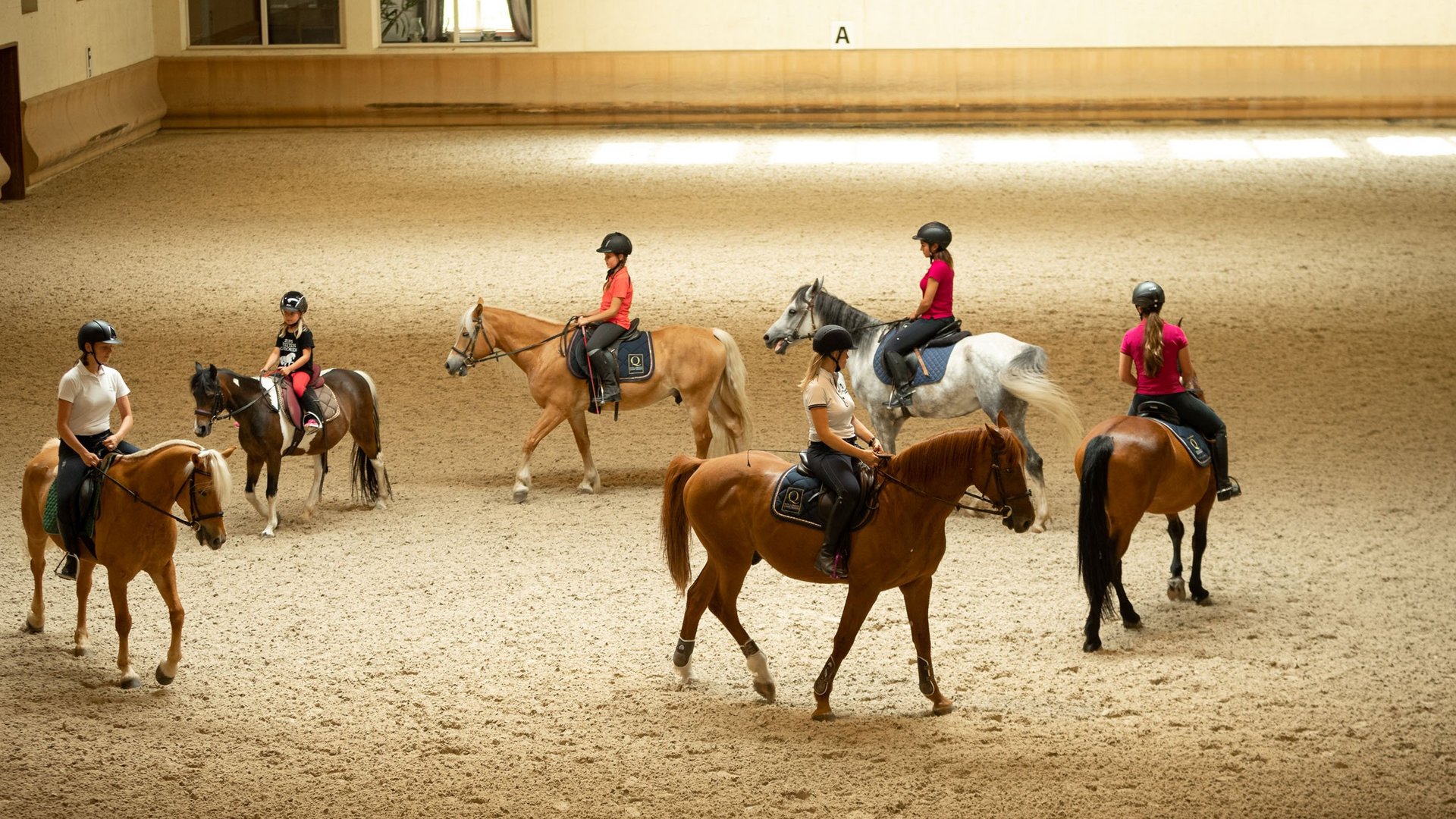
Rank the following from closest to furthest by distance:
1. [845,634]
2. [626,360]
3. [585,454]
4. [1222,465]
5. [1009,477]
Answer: [1009,477] < [845,634] < [1222,465] < [626,360] < [585,454]

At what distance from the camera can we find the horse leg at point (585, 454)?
11602 mm

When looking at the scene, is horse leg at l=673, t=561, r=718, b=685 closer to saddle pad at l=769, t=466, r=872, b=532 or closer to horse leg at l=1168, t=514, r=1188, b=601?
saddle pad at l=769, t=466, r=872, b=532

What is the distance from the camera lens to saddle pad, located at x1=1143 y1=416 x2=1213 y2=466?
8867 millimetres

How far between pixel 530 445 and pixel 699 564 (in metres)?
2.16

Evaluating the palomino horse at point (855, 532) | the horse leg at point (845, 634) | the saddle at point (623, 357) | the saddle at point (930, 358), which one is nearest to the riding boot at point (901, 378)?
the saddle at point (930, 358)

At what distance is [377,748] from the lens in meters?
7.40

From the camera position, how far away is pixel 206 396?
1013cm

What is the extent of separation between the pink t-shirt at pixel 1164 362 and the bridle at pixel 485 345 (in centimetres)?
439

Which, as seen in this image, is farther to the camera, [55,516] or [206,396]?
[206,396]

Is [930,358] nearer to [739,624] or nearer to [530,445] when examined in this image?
[530,445]

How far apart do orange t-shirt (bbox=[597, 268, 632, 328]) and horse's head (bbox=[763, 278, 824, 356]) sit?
1.09 meters

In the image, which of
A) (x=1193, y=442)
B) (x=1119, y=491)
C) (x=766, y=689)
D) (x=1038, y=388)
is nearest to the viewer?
(x=766, y=689)

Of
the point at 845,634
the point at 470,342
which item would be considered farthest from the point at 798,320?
the point at 845,634

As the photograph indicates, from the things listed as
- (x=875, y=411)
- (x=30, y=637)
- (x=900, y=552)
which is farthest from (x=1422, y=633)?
(x=30, y=637)
